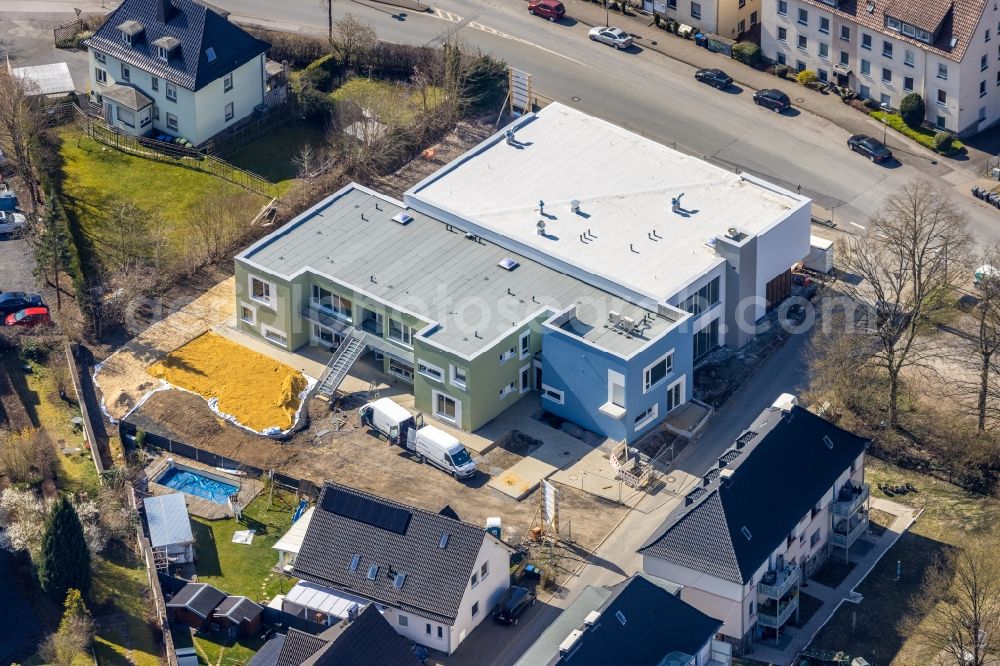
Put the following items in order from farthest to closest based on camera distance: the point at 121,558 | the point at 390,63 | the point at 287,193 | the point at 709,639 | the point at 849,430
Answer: the point at 390,63 < the point at 287,193 < the point at 849,430 < the point at 121,558 < the point at 709,639

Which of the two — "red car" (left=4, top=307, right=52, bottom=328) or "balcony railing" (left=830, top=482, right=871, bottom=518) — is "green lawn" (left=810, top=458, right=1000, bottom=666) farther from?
"red car" (left=4, top=307, right=52, bottom=328)

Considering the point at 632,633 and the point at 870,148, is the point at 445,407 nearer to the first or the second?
the point at 632,633

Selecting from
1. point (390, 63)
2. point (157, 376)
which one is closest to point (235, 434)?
point (157, 376)

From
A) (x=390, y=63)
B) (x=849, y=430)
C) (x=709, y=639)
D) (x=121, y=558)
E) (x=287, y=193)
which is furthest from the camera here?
(x=390, y=63)

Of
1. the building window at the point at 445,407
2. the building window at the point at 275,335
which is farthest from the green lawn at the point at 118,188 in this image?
the building window at the point at 445,407

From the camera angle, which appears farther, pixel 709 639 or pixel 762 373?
pixel 762 373

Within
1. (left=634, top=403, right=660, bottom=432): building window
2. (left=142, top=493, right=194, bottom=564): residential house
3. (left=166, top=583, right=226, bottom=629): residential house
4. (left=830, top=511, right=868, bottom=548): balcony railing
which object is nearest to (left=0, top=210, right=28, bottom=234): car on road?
(left=142, top=493, right=194, bottom=564): residential house

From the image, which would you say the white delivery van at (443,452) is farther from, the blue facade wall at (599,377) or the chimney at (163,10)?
the chimney at (163,10)

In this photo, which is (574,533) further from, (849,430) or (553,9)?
(553,9)
